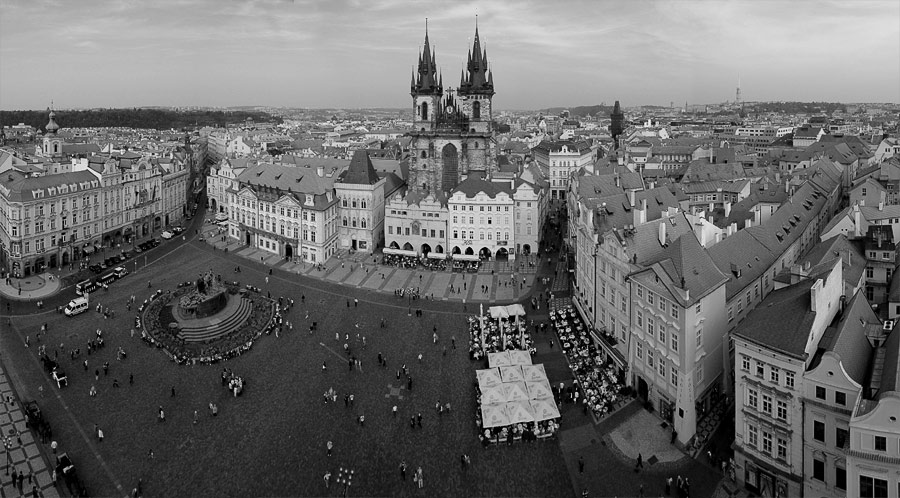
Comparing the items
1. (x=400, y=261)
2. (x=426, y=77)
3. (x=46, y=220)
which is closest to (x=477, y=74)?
(x=426, y=77)

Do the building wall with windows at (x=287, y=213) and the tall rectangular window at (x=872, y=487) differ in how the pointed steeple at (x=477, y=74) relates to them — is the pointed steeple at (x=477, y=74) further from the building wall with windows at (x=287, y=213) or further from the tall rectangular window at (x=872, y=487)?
the tall rectangular window at (x=872, y=487)

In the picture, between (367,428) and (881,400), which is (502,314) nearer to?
(367,428)

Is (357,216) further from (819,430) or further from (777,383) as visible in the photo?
(819,430)

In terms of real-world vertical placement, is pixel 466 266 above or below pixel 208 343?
above

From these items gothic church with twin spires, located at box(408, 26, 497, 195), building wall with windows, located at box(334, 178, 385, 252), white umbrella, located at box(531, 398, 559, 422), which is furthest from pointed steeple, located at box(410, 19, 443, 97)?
white umbrella, located at box(531, 398, 559, 422)

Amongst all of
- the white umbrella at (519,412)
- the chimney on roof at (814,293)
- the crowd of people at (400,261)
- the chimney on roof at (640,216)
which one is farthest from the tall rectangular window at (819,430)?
the crowd of people at (400,261)

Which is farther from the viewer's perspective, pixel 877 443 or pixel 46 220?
pixel 46 220

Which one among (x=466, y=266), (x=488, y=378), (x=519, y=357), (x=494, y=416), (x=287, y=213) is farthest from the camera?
(x=287, y=213)
